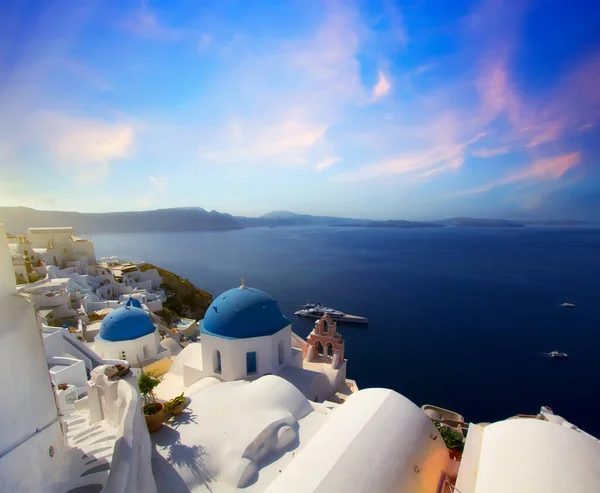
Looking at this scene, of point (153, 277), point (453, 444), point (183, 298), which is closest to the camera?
point (453, 444)

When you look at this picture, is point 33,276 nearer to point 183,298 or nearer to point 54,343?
point 54,343

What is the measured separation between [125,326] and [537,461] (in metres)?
20.2

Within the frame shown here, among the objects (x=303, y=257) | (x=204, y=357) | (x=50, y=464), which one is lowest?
(x=303, y=257)

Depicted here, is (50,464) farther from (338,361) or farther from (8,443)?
(338,361)

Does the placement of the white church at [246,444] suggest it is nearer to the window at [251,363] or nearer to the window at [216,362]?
the window at [251,363]

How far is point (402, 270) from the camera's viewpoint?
85875mm

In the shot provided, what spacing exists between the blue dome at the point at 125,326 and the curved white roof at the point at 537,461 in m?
18.6

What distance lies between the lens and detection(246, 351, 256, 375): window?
15.6m

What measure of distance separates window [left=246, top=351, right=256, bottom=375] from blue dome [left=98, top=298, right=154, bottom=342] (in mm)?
8262

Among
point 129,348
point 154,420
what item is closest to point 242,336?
point 154,420

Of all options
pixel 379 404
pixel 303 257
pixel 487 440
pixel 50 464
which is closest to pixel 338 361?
pixel 379 404

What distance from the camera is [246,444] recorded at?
30.6 ft

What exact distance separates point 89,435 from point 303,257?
10899cm

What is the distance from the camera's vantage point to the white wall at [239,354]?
49.6 ft
